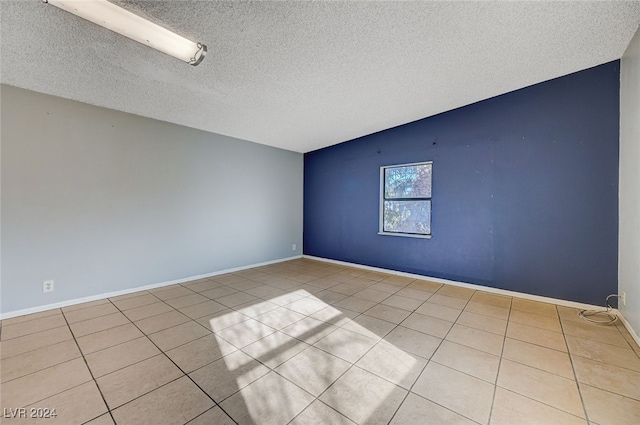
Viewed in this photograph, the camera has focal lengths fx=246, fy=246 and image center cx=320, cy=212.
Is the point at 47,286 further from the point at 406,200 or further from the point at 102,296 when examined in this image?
the point at 406,200

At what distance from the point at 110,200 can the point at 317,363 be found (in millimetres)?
3290

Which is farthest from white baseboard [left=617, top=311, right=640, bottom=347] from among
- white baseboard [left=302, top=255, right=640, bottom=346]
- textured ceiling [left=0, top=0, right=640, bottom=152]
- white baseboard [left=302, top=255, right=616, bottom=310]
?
textured ceiling [left=0, top=0, right=640, bottom=152]

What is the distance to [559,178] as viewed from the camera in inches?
117

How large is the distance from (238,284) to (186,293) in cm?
70

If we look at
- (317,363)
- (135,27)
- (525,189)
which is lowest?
(317,363)

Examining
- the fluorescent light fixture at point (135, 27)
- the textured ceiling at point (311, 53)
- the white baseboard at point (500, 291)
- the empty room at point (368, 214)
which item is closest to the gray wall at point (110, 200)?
the empty room at point (368, 214)

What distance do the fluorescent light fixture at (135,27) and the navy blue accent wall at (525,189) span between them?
330 centimetres

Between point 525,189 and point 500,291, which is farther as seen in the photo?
point 500,291

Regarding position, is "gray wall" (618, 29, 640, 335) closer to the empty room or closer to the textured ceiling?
the empty room

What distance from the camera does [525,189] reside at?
3.18m

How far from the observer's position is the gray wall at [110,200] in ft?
8.71

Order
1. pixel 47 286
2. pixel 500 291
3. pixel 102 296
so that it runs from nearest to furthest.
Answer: pixel 47 286, pixel 102 296, pixel 500 291

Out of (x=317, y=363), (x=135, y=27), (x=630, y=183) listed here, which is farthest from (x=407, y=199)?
(x=135, y=27)

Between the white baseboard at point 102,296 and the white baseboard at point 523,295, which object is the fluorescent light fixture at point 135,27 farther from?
the white baseboard at point 523,295
